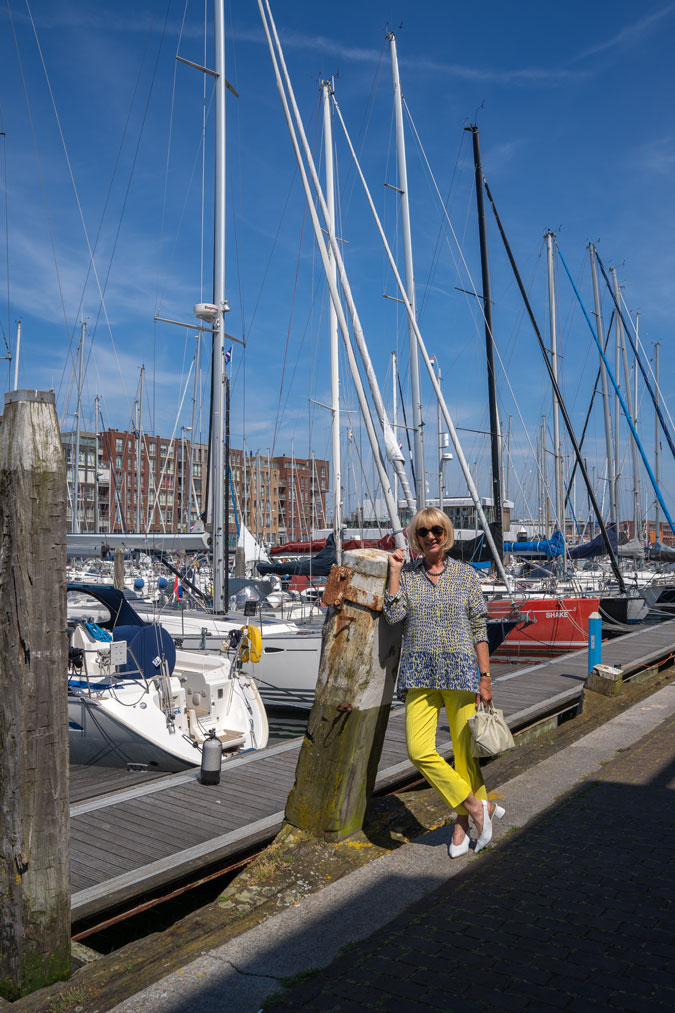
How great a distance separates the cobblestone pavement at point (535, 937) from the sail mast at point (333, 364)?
29.9 feet

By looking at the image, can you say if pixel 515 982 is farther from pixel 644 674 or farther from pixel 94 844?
pixel 644 674

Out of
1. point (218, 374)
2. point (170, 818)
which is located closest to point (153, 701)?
point (170, 818)

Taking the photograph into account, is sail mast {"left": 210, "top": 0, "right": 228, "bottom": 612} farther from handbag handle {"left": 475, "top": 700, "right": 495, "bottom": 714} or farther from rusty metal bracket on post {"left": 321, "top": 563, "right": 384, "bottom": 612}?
handbag handle {"left": 475, "top": 700, "right": 495, "bottom": 714}

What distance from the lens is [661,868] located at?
4504mm

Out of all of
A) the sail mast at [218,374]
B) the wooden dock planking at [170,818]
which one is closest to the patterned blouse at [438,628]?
the wooden dock planking at [170,818]

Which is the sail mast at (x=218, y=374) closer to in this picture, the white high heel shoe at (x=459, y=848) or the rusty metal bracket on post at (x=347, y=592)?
the rusty metal bracket on post at (x=347, y=592)

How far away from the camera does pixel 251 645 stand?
1159 centimetres

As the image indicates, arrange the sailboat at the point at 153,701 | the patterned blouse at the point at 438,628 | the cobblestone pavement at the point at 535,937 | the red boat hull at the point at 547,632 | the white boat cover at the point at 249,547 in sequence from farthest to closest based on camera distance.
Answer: the white boat cover at the point at 249,547
the red boat hull at the point at 547,632
the sailboat at the point at 153,701
the patterned blouse at the point at 438,628
the cobblestone pavement at the point at 535,937

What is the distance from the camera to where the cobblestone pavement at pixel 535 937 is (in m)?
3.14

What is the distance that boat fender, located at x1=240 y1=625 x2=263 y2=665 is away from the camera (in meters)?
11.5

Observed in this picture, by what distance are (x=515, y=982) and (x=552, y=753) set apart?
14.4ft

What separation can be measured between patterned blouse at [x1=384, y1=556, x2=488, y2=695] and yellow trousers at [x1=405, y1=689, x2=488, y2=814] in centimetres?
12

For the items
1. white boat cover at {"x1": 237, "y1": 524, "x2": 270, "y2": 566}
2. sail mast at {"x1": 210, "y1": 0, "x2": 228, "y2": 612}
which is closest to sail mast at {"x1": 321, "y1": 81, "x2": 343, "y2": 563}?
sail mast at {"x1": 210, "y1": 0, "x2": 228, "y2": 612}

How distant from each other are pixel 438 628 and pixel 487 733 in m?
0.64
